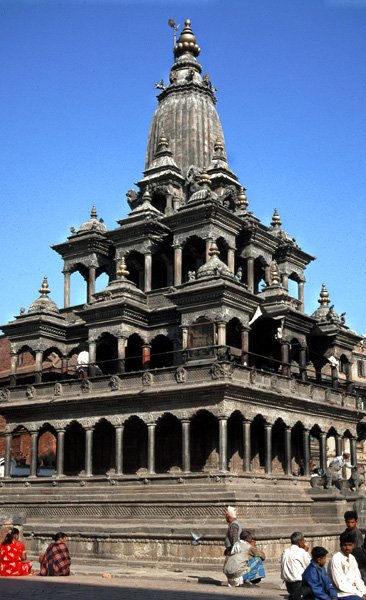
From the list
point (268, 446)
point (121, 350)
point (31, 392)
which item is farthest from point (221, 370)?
point (31, 392)

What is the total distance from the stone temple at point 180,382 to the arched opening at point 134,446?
0.08m

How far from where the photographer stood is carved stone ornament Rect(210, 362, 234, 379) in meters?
38.8

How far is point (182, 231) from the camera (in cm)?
4812

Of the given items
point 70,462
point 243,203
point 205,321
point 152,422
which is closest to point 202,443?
point 152,422

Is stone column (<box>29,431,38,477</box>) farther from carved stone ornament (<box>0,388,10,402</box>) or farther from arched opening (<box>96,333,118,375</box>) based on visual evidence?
arched opening (<box>96,333,118,375</box>)

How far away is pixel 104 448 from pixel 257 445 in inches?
321

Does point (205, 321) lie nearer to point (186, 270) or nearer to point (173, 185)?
point (186, 270)

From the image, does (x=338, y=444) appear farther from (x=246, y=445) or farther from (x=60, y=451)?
(x=60, y=451)

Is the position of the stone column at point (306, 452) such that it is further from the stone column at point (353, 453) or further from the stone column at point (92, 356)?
the stone column at point (92, 356)

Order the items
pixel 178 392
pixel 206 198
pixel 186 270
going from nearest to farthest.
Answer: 1. pixel 178 392
2. pixel 206 198
3. pixel 186 270

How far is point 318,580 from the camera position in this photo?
50.6 ft

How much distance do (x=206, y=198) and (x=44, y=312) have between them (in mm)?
11419

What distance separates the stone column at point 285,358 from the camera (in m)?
45.2

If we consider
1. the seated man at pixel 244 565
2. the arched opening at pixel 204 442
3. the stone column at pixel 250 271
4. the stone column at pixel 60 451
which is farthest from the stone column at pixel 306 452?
the seated man at pixel 244 565
